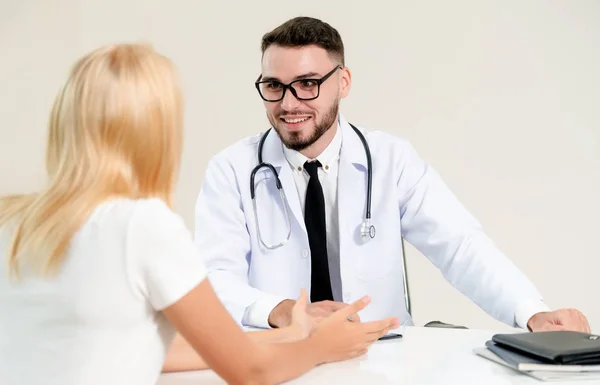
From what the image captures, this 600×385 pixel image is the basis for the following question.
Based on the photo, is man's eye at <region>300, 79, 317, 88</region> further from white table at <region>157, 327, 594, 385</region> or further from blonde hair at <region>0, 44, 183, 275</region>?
blonde hair at <region>0, 44, 183, 275</region>

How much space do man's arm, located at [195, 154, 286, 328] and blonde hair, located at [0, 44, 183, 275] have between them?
2.98 ft

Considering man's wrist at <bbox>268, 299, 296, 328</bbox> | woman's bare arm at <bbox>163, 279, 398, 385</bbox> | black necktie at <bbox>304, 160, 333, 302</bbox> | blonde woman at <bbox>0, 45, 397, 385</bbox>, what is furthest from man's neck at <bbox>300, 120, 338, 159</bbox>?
blonde woman at <bbox>0, 45, 397, 385</bbox>

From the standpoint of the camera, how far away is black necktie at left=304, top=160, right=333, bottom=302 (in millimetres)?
2299

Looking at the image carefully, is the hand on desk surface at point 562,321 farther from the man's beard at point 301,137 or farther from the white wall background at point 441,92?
the white wall background at point 441,92

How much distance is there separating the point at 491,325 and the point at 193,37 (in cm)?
209

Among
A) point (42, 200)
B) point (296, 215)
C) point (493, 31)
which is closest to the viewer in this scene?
point (42, 200)

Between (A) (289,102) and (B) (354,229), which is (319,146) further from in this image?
(B) (354,229)

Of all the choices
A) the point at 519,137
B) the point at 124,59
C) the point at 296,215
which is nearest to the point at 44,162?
the point at 124,59

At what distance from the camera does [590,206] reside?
11.8 feet

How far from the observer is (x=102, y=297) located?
1.10m

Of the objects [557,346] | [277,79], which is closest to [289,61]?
[277,79]

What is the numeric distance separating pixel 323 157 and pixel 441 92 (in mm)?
1383

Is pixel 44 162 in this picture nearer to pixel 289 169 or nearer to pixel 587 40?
pixel 289 169

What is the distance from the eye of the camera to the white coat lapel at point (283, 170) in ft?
7.63
